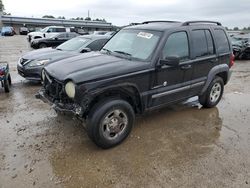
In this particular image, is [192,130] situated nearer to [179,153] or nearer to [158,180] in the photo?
[179,153]

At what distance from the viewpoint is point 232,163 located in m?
3.52

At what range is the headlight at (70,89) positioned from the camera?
3.41 meters

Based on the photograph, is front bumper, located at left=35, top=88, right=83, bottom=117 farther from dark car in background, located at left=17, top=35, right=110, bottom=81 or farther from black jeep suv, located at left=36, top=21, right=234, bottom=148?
dark car in background, located at left=17, top=35, right=110, bottom=81

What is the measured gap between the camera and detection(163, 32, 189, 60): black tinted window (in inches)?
167

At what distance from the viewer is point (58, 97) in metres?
3.83

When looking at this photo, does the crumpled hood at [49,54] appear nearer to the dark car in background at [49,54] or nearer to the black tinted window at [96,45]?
the dark car in background at [49,54]

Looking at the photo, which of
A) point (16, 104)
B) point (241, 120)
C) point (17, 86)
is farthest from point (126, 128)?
point (17, 86)

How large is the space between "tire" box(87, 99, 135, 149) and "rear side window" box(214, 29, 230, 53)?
2.84m

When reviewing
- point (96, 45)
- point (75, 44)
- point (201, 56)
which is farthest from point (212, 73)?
point (75, 44)

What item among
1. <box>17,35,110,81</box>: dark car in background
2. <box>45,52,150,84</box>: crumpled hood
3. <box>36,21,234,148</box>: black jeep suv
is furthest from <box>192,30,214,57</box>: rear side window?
<box>17,35,110,81</box>: dark car in background

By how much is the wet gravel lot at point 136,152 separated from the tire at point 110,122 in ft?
0.60

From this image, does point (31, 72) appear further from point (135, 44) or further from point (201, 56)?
point (201, 56)

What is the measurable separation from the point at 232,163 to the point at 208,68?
231cm

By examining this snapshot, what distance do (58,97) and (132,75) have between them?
1263 mm
